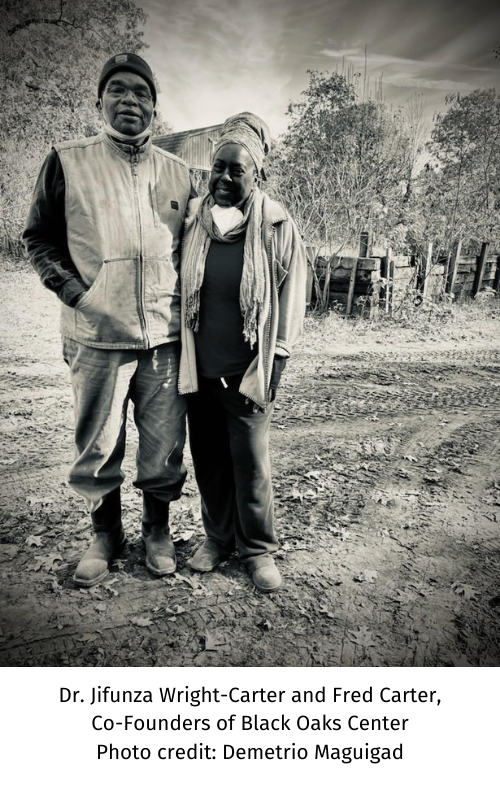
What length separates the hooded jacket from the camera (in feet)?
7.08

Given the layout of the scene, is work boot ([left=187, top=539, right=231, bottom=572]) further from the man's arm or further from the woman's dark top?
the man's arm

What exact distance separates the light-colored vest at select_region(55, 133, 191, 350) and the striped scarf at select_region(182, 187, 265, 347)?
0.48 ft

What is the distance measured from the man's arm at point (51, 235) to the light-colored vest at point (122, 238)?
0.05 m

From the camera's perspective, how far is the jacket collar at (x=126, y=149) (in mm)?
2148

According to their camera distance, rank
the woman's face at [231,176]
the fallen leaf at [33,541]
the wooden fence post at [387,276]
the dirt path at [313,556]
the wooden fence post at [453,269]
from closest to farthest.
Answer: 1. the woman's face at [231,176]
2. the dirt path at [313,556]
3. the fallen leaf at [33,541]
4. the wooden fence post at [387,276]
5. the wooden fence post at [453,269]

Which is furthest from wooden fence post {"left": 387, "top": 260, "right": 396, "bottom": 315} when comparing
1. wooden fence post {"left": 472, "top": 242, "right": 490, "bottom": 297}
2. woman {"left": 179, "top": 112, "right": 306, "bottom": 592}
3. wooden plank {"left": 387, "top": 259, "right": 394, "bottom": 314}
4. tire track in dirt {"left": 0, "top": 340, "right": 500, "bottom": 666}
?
woman {"left": 179, "top": 112, "right": 306, "bottom": 592}

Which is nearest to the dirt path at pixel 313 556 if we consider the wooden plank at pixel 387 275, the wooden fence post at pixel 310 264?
the wooden plank at pixel 387 275

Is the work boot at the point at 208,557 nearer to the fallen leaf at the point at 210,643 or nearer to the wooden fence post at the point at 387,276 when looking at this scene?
the fallen leaf at the point at 210,643

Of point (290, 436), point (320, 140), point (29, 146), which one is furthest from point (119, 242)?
point (320, 140)

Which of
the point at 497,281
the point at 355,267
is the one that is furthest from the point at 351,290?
the point at 497,281

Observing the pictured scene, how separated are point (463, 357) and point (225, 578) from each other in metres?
5.29

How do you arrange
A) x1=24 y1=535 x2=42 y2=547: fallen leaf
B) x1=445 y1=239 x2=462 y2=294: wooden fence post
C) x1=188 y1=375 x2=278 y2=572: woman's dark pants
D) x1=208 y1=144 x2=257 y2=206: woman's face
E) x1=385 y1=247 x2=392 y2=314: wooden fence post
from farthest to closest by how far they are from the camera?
x1=445 y1=239 x2=462 y2=294: wooden fence post, x1=385 y1=247 x2=392 y2=314: wooden fence post, x1=24 y1=535 x2=42 y2=547: fallen leaf, x1=188 y1=375 x2=278 y2=572: woman's dark pants, x1=208 y1=144 x2=257 y2=206: woman's face

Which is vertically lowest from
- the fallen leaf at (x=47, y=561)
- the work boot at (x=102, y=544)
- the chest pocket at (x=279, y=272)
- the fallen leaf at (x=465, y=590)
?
the fallen leaf at (x=47, y=561)

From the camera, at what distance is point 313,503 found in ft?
11.1
